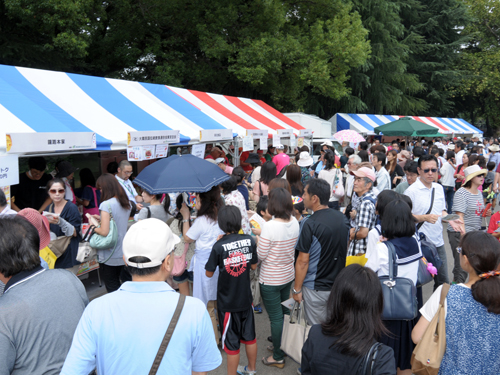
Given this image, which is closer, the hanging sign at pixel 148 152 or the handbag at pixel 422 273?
the handbag at pixel 422 273

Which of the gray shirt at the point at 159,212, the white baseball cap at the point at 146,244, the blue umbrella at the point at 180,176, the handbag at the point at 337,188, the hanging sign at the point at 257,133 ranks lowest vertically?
the gray shirt at the point at 159,212

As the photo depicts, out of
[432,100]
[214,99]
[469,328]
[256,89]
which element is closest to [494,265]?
[469,328]

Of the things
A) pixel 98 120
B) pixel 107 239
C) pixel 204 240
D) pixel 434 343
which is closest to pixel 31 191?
pixel 98 120

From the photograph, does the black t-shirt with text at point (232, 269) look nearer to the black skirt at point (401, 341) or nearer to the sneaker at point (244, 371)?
the sneaker at point (244, 371)

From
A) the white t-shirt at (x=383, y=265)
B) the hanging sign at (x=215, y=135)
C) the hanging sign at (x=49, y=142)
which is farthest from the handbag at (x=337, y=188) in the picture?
the hanging sign at (x=49, y=142)

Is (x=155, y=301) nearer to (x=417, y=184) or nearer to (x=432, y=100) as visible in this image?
(x=417, y=184)

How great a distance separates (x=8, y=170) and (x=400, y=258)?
12.3 ft

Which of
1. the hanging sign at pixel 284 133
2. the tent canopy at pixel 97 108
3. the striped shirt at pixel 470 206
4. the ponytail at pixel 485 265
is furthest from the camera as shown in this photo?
the hanging sign at pixel 284 133

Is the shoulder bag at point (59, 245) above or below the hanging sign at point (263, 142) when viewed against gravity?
below

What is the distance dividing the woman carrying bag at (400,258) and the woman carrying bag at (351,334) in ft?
3.18

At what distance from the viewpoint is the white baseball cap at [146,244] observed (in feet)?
5.32

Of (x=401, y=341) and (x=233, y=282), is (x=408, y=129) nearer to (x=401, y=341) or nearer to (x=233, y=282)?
(x=401, y=341)

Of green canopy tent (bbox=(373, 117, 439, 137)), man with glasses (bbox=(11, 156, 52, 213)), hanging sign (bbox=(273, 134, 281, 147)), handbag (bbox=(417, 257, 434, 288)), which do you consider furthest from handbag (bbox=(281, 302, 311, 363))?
green canopy tent (bbox=(373, 117, 439, 137))

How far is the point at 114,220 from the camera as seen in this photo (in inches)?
160
